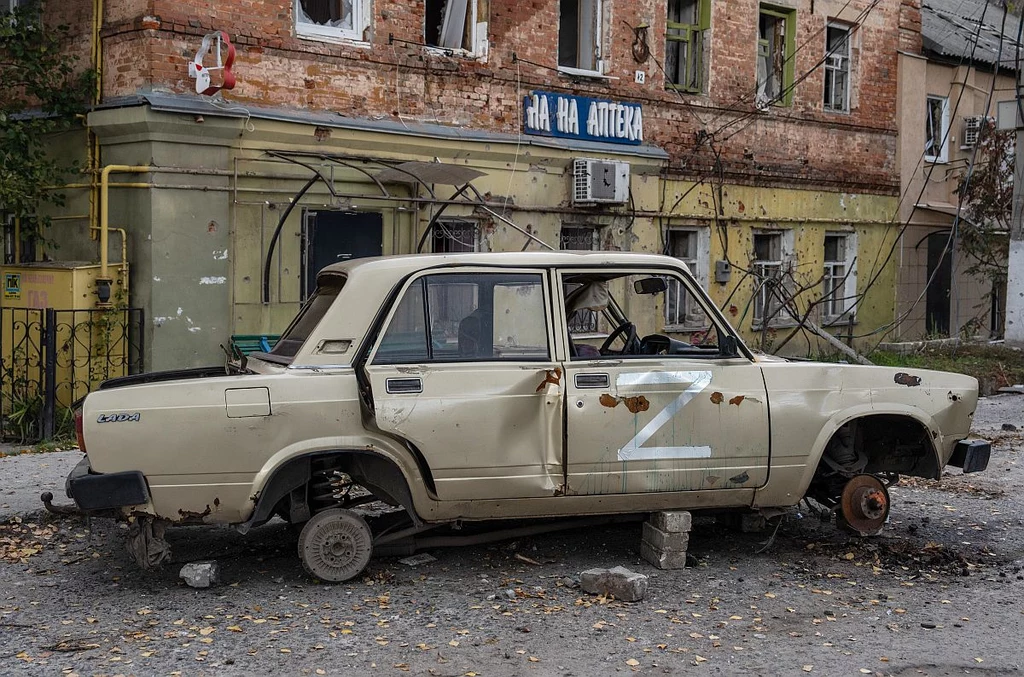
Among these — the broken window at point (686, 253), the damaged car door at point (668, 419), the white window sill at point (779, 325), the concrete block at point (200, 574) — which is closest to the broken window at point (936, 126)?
the white window sill at point (779, 325)

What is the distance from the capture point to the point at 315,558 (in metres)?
5.86

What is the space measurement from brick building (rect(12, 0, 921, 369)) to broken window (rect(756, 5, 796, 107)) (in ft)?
0.11

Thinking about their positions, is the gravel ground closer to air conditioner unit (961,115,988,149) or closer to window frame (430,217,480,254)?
window frame (430,217,480,254)

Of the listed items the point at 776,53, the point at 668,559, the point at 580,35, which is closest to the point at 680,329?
Answer: the point at 580,35

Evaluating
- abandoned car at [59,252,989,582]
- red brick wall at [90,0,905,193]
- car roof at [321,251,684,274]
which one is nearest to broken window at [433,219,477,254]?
red brick wall at [90,0,905,193]

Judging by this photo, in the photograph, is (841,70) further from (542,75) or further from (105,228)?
(105,228)

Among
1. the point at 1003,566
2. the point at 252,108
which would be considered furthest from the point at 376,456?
the point at 252,108

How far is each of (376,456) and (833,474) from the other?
107 inches

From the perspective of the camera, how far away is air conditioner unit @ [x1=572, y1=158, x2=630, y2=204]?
1411 cm

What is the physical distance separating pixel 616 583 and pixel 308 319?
85.6 inches

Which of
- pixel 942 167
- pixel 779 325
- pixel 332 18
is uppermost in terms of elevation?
pixel 332 18

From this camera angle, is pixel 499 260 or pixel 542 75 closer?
pixel 499 260

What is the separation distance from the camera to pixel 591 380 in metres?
6.03

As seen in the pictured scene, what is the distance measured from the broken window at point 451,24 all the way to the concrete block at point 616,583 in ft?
28.7
